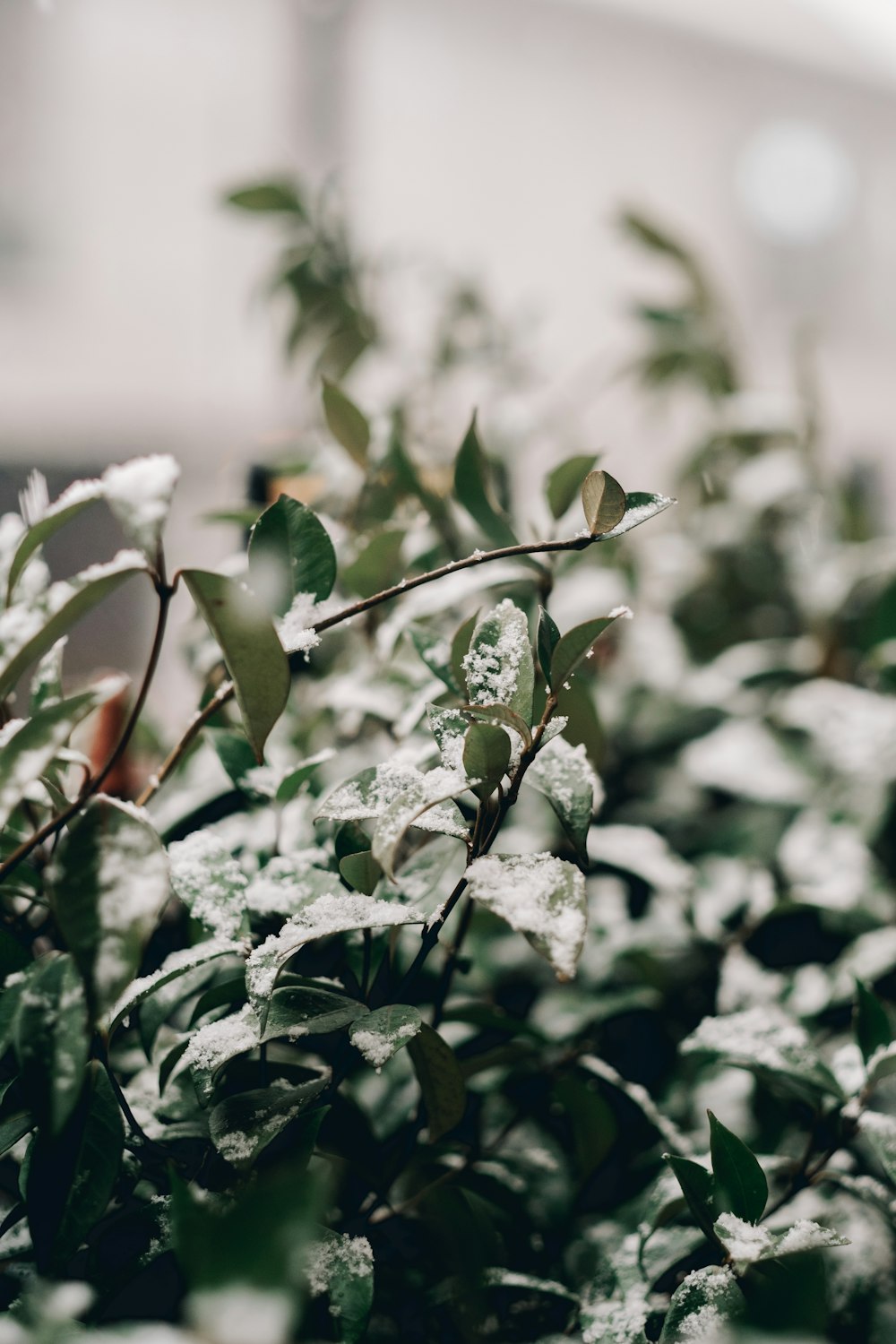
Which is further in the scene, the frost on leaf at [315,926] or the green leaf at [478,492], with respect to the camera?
the green leaf at [478,492]

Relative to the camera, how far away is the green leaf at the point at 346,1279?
29 cm

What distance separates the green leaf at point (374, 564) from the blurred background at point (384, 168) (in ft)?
4.40

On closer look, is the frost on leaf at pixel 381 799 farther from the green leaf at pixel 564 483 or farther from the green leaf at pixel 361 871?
the green leaf at pixel 564 483

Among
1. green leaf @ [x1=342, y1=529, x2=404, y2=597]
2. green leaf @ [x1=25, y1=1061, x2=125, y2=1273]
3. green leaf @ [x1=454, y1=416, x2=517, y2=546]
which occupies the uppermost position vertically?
green leaf @ [x1=454, y1=416, x2=517, y2=546]

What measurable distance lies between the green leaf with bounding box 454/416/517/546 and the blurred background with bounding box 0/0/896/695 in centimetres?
134

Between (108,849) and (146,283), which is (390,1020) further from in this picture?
(146,283)

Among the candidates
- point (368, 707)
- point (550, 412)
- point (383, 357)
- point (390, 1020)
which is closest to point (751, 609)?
point (550, 412)

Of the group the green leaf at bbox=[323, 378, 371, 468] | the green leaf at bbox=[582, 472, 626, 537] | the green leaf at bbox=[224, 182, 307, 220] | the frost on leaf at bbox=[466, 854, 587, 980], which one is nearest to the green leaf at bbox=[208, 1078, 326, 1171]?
the frost on leaf at bbox=[466, 854, 587, 980]

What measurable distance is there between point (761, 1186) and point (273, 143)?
8.08ft

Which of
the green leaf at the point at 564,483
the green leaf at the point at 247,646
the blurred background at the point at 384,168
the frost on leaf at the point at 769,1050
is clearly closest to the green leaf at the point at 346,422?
the green leaf at the point at 564,483

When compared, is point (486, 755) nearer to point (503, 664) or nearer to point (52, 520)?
point (503, 664)

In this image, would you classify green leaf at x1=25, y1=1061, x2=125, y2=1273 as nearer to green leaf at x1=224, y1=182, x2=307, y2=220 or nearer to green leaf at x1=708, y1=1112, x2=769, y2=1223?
green leaf at x1=708, y1=1112, x2=769, y2=1223

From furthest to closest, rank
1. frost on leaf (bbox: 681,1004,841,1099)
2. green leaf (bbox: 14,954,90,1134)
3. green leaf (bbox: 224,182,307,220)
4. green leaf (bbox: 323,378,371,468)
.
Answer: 1. green leaf (bbox: 224,182,307,220)
2. green leaf (bbox: 323,378,371,468)
3. frost on leaf (bbox: 681,1004,841,1099)
4. green leaf (bbox: 14,954,90,1134)

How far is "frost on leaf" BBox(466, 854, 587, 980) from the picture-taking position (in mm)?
242
